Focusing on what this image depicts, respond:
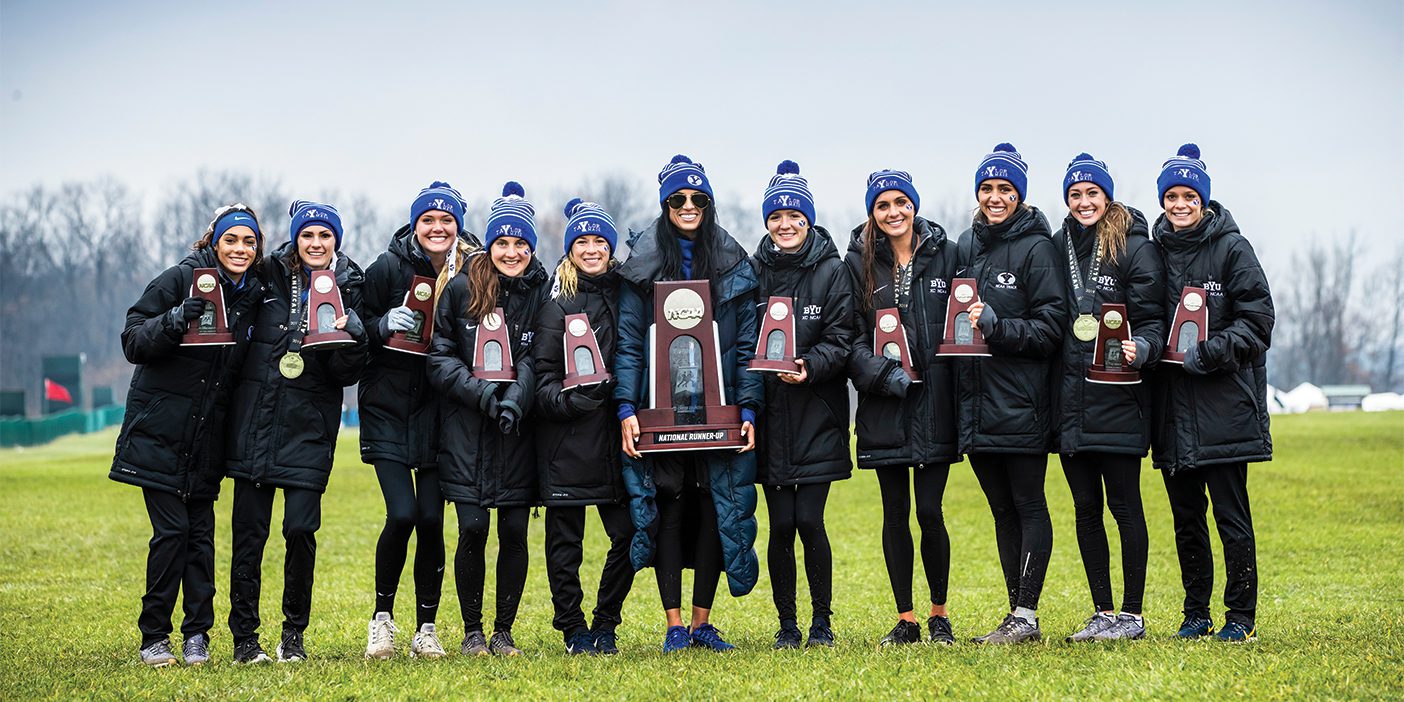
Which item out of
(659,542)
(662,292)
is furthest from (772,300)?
(659,542)

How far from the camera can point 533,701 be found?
648 centimetres

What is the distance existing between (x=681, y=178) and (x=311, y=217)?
2176 mm

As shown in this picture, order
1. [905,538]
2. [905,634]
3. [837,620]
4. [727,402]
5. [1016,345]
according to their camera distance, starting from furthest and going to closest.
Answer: [837,620], [905,538], [905,634], [727,402], [1016,345]

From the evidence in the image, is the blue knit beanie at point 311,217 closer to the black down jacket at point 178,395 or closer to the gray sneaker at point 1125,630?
the black down jacket at point 178,395

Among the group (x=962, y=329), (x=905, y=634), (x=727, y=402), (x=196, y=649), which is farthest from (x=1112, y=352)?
(x=196, y=649)

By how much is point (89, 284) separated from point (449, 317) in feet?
282

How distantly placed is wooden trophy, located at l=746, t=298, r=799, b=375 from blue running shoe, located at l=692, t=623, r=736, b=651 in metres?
1.55

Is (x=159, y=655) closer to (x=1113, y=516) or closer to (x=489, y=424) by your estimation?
(x=489, y=424)

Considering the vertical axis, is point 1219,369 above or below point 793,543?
above

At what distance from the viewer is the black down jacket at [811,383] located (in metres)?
7.90

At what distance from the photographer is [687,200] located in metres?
8.00

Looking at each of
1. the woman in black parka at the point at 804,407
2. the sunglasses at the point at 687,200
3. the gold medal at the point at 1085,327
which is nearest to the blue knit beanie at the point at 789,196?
the woman in black parka at the point at 804,407

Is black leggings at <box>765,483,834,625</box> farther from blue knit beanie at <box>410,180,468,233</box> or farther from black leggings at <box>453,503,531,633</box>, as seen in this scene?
blue knit beanie at <box>410,180,468,233</box>

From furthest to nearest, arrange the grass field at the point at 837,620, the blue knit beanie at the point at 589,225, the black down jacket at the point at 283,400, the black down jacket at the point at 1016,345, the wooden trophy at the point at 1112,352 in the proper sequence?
the blue knit beanie at the point at 589,225 → the black down jacket at the point at 283,400 → the black down jacket at the point at 1016,345 → the wooden trophy at the point at 1112,352 → the grass field at the point at 837,620
